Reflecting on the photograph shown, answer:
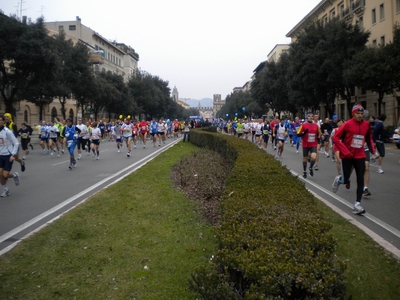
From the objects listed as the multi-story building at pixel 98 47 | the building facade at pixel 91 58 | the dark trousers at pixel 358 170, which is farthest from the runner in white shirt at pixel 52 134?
the multi-story building at pixel 98 47

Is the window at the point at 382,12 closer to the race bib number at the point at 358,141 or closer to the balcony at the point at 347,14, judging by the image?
the balcony at the point at 347,14

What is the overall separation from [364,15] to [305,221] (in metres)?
48.0

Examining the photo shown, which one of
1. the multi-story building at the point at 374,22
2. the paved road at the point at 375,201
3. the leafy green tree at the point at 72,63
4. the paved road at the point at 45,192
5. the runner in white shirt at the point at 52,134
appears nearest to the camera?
the paved road at the point at 375,201

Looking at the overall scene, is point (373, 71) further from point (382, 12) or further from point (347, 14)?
point (347, 14)

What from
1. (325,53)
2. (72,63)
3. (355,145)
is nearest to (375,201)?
(355,145)

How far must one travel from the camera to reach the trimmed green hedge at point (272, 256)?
2798 mm

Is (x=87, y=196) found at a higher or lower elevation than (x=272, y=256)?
lower

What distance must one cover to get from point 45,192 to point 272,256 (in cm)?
832

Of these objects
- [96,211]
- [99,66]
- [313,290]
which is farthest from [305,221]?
[99,66]

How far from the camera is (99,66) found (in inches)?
3201

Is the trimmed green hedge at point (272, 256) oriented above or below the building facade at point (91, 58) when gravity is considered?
below

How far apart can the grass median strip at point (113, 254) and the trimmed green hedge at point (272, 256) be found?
720mm

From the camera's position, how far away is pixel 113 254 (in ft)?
17.4

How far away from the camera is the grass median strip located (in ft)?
14.0
